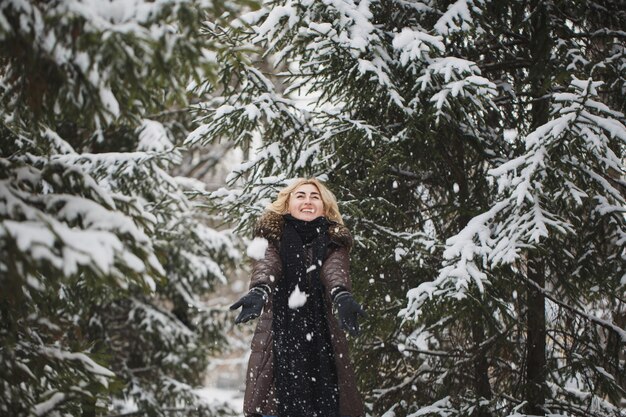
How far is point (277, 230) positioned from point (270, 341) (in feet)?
2.57

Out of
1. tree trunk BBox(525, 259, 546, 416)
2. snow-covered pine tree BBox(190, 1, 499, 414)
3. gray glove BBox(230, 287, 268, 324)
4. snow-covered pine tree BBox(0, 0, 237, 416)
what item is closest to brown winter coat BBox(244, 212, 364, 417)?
gray glove BBox(230, 287, 268, 324)

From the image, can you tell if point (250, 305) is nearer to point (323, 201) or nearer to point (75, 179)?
point (323, 201)

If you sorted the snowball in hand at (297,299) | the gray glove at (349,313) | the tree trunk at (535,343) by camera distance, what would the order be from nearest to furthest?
1. the gray glove at (349,313)
2. the snowball in hand at (297,299)
3. the tree trunk at (535,343)

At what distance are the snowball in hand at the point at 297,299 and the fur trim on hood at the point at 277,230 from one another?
40 cm

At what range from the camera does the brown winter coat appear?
357cm

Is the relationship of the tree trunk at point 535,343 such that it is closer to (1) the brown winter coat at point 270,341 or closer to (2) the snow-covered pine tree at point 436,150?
(2) the snow-covered pine tree at point 436,150

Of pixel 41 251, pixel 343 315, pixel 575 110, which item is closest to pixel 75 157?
pixel 343 315

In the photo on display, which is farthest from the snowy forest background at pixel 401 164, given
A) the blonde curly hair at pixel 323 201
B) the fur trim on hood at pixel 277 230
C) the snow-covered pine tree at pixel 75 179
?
the fur trim on hood at pixel 277 230

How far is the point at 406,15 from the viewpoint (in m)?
4.66

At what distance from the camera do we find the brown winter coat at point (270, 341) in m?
3.57

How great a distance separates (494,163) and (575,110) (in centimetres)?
113

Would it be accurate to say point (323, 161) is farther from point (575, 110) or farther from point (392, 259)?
point (575, 110)

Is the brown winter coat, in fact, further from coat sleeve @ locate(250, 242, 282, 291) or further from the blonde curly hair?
the blonde curly hair

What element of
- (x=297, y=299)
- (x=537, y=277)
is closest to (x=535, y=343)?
(x=537, y=277)
